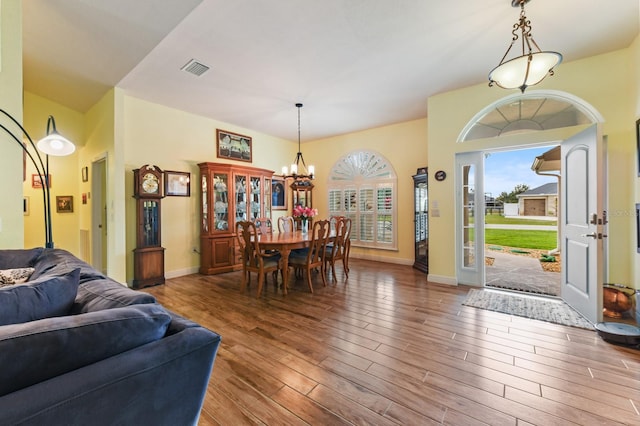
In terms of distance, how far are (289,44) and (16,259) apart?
3076 mm

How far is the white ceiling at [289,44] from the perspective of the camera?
2381mm

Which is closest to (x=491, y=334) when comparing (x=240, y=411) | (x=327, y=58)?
(x=240, y=411)

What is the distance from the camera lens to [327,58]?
10.3 feet

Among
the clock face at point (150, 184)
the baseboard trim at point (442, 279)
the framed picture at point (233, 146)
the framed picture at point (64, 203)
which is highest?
the framed picture at point (233, 146)

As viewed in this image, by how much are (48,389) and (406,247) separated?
5.55 meters

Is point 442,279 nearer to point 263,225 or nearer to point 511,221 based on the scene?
point 263,225

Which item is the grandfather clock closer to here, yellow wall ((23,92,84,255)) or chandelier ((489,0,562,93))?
yellow wall ((23,92,84,255))

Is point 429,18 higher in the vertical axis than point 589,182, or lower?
higher

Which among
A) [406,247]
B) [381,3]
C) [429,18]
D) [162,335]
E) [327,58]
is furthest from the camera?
[406,247]

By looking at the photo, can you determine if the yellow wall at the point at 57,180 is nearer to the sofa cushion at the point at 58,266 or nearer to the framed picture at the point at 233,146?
the framed picture at the point at 233,146

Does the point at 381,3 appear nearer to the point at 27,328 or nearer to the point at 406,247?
the point at 27,328

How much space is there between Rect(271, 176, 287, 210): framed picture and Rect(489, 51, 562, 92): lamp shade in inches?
191

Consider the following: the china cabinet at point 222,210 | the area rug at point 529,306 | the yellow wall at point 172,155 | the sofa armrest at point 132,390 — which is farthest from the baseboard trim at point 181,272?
the area rug at point 529,306

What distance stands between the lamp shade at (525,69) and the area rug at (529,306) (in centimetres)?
238
